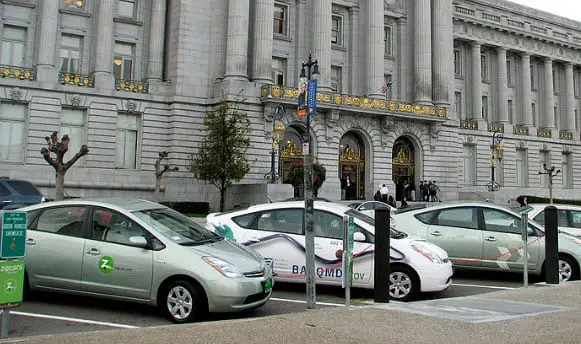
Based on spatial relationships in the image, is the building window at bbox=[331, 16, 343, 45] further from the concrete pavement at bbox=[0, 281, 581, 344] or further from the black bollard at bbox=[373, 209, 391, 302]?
the concrete pavement at bbox=[0, 281, 581, 344]

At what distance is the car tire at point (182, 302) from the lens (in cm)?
771

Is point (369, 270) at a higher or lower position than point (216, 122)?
lower

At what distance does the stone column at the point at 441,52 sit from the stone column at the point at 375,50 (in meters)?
5.95

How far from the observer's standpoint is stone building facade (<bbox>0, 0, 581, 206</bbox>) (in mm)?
32906

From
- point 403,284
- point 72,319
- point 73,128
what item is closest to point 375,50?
point 73,128

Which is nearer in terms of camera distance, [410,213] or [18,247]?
[18,247]

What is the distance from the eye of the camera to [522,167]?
5591 cm

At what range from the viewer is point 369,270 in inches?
393

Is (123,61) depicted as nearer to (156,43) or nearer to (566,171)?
(156,43)

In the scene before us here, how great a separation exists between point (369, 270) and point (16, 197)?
12.6 metres

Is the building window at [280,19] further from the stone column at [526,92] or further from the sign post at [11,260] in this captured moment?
the sign post at [11,260]

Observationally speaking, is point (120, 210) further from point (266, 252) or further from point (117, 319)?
point (266, 252)

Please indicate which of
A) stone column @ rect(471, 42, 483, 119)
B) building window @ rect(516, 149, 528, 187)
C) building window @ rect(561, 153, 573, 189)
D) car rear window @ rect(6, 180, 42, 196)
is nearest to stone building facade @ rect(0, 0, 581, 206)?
stone column @ rect(471, 42, 483, 119)

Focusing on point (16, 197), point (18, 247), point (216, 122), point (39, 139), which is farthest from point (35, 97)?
point (18, 247)
